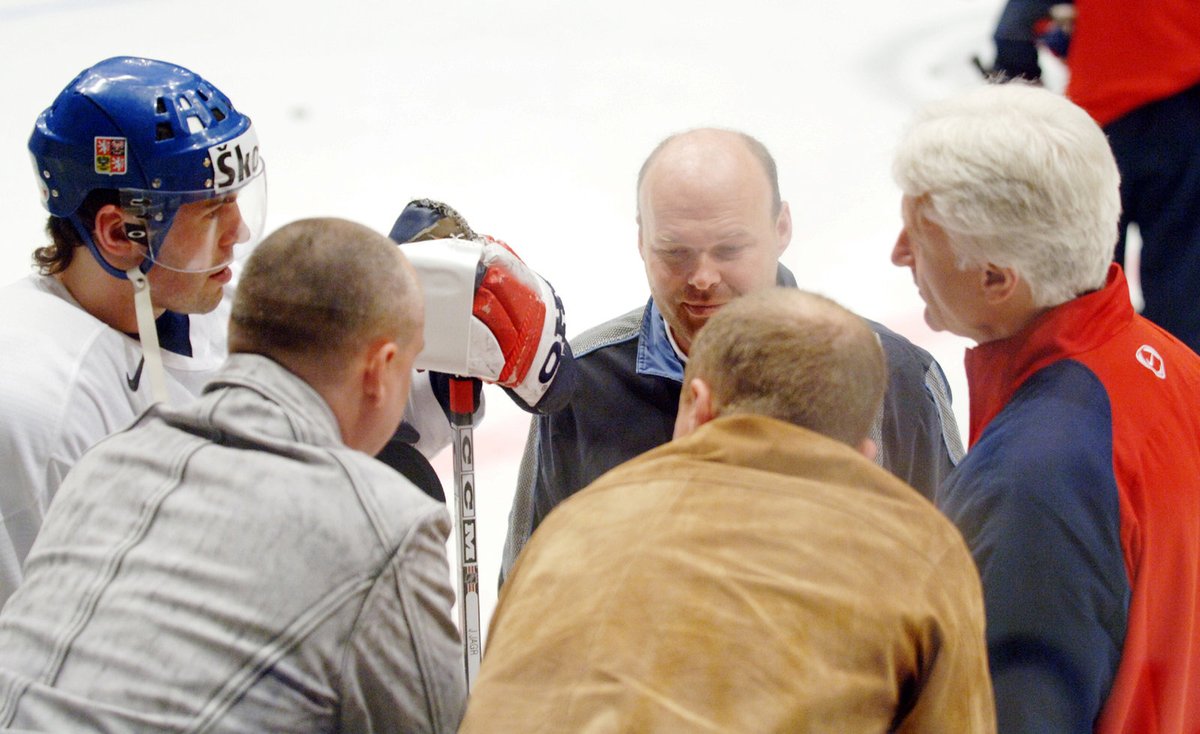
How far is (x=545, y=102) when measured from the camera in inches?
206

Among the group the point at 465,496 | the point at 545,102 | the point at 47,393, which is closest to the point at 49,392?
the point at 47,393

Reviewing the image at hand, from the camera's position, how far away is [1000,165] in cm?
148

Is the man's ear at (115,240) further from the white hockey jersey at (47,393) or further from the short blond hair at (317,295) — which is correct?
the short blond hair at (317,295)

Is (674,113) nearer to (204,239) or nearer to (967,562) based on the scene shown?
(204,239)

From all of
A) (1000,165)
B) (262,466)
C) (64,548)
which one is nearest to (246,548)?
(262,466)

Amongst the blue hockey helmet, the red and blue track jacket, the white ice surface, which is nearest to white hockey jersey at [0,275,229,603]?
the blue hockey helmet

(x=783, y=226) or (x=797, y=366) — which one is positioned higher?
(x=797, y=366)

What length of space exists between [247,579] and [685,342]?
0.95m

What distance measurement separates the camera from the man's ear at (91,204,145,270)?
1828 millimetres

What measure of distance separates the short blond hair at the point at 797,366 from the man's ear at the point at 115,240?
990mm

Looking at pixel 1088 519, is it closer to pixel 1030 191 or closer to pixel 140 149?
pixel 1030 191

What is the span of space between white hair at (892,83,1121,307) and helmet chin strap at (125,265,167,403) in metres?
1.07

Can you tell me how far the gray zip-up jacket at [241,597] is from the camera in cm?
117

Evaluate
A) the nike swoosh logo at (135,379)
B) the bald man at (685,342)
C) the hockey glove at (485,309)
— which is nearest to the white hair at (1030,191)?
the bald man at (685,342)
